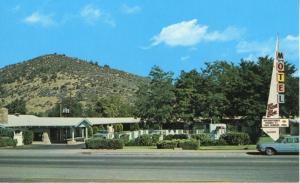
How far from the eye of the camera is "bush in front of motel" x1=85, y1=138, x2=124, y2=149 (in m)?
45.2

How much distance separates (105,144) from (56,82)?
8235cm

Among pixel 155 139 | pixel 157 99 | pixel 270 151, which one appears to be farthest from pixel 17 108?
pixel 270 151

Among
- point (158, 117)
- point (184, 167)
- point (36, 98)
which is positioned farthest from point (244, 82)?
point (36, 98)

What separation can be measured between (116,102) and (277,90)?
246 feet

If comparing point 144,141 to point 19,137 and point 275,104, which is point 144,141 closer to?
point 275,104

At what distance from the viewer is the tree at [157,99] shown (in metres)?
70.9

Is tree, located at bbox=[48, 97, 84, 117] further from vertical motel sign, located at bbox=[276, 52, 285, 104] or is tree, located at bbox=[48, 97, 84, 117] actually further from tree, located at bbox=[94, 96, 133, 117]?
vertical motel sign, located at bbox=[276, 52, 285, 104]

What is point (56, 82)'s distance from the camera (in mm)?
126250

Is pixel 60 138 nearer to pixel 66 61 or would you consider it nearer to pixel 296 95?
pixel 296 95

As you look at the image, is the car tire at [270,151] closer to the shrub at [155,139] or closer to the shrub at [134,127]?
the shrub at [155,139]

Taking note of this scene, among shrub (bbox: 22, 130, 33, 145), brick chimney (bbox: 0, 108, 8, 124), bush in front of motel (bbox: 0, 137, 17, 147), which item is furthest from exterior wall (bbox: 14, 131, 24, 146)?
brick chimney (bbox: 0, 108, 8, 124)

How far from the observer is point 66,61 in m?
137

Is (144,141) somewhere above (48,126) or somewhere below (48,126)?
below

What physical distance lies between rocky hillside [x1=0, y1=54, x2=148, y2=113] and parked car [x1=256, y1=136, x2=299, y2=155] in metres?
85.4
